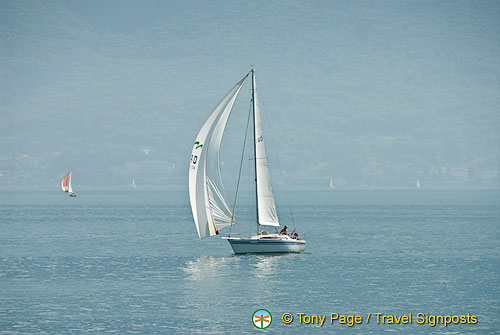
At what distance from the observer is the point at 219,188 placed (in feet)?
203

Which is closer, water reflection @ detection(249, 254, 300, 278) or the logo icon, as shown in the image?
the logo icon

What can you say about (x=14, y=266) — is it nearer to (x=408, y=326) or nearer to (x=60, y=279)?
(x=60, y=279)

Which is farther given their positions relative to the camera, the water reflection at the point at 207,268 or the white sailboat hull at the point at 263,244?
the white sailboat hull at the point at 263,244

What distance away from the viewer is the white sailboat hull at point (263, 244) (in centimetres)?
6088

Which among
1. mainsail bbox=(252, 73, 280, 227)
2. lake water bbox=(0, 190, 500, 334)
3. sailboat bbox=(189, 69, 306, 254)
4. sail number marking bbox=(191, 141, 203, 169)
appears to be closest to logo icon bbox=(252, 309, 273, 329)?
lake water bbox=(0, 190, 500, 334)

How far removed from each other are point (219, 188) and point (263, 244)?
4657mm

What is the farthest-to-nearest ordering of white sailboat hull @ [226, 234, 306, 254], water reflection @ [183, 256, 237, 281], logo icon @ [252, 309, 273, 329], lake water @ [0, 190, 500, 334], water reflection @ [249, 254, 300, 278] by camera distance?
white sailboat hull @ [226, 234, 306, 254] < water reflection @ [249, 254, 300, 278] < water reflection @ [183, 256, 237, 281] < lake water @ [0, 190, 500, 334] < logo icon @ [252, 309, 273, 329]

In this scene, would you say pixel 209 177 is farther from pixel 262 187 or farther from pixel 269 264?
pixel 269 264

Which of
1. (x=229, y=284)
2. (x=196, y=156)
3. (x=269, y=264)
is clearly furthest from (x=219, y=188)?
(x=229, y=284)

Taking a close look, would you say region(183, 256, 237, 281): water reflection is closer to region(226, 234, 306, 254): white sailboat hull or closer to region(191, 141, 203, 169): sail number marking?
region(226, 234, 306, 254): white sailboat hull

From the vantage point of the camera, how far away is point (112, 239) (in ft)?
285

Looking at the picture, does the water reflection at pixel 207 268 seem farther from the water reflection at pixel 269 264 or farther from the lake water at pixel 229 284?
the water reflection at pixel 269 264

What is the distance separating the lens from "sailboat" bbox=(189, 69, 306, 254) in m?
60.0

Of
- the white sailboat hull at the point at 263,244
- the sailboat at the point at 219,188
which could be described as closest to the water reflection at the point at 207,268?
the white sailboat hull at the point at 263,244
